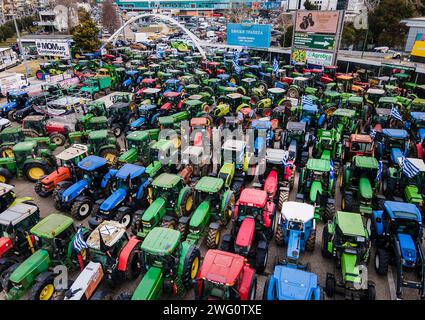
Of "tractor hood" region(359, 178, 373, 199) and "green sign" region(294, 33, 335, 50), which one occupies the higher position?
"green sign" region(294, 33, 335, 50)

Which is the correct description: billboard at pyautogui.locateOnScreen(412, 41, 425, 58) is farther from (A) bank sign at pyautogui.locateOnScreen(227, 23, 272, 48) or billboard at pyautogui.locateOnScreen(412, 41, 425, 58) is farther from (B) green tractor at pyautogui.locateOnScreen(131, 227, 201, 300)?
(B) green tractor at pyautogui.locateOnScreen(131, 227, 201, 300)

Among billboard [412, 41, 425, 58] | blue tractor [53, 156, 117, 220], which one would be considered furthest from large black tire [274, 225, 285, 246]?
billboard [412, 41, 425, 58]

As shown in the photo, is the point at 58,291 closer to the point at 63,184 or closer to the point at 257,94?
the point at 63,184

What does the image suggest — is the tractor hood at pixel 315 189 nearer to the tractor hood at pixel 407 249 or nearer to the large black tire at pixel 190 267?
the tractor hood at pixel 407 249

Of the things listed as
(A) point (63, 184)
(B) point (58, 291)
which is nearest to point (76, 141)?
(A) point (63, 184)

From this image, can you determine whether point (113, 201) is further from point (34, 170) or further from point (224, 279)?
point (34, 170)
